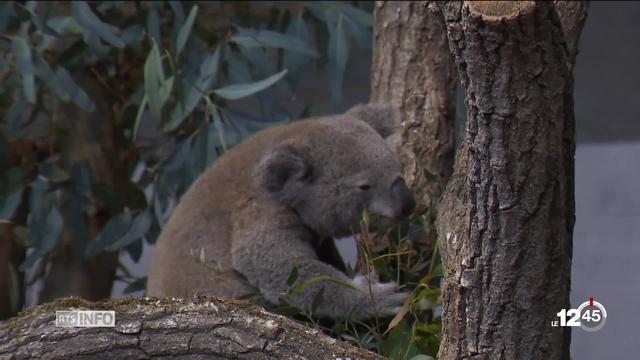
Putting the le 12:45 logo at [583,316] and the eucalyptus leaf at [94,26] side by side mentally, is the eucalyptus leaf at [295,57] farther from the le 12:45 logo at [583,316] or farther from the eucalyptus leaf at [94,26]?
the le 12:45 logo at [583,316]

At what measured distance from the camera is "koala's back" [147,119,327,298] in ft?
8.37

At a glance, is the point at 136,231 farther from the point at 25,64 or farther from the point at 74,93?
the point at 25,64

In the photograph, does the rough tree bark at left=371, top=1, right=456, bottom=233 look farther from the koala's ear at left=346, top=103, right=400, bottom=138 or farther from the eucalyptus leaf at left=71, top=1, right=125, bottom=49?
the eucalyptus leaf at left=71, top=1, right=125, bottom=49

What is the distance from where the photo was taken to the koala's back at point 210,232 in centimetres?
255

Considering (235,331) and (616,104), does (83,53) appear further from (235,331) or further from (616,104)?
(616,104)

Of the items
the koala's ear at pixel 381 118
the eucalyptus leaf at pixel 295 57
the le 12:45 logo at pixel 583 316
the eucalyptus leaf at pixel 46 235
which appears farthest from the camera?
the eucalyptus leaf at pixel 295 57

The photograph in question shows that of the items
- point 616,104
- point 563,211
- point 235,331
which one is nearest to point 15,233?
point 235,331

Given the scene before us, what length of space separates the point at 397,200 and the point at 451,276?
94cm

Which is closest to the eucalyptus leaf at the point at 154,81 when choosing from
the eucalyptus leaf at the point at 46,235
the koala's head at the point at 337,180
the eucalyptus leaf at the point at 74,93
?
the eucalyptus leaf at the point at 74,93

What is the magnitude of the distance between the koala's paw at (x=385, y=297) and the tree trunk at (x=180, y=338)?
718mm

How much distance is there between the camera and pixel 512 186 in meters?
1.42

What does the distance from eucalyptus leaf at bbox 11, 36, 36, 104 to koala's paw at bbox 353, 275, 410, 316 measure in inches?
40.6

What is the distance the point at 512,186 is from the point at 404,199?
1.11 m

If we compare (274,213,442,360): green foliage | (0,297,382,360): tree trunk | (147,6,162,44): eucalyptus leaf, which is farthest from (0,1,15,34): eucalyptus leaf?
(0,297,382,360): tree trunk
